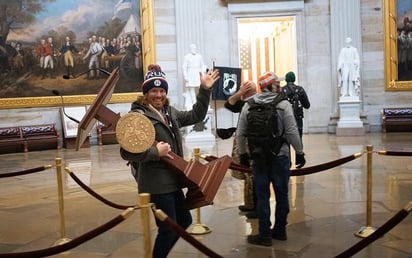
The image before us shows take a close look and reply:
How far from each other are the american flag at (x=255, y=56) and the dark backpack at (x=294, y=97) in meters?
13.3

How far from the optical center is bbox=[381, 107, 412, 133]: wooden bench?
15.7 metres

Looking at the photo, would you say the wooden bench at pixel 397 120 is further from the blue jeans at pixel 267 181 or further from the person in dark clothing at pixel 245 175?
the blue jeans at pixel 267 181

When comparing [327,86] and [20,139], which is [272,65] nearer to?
[327,86]

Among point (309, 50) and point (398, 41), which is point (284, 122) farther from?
point (398, 41)

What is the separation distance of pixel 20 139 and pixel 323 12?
1094cm

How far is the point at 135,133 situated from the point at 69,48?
45.9 ft

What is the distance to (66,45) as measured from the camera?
54.0 feet

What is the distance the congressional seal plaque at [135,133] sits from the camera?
3396mm

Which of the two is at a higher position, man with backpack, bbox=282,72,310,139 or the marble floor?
man with backpack, bbox=282,72,310,139

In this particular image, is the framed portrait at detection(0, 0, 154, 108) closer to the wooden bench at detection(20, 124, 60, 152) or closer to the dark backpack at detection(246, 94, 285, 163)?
the wooden bench at detection(20, 124, 60, 152)

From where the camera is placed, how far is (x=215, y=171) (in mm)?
3619

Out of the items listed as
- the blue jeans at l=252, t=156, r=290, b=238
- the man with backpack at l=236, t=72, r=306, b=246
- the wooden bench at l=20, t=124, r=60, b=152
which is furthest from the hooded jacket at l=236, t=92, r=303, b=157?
the wooden bench at l=20, t=124, r=60, b=152

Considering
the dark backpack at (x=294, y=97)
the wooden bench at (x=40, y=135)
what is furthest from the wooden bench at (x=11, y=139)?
the dark backpack at (x=294, y=97)

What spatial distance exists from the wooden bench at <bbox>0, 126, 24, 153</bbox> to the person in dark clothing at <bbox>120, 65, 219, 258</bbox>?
12437 millimetres
